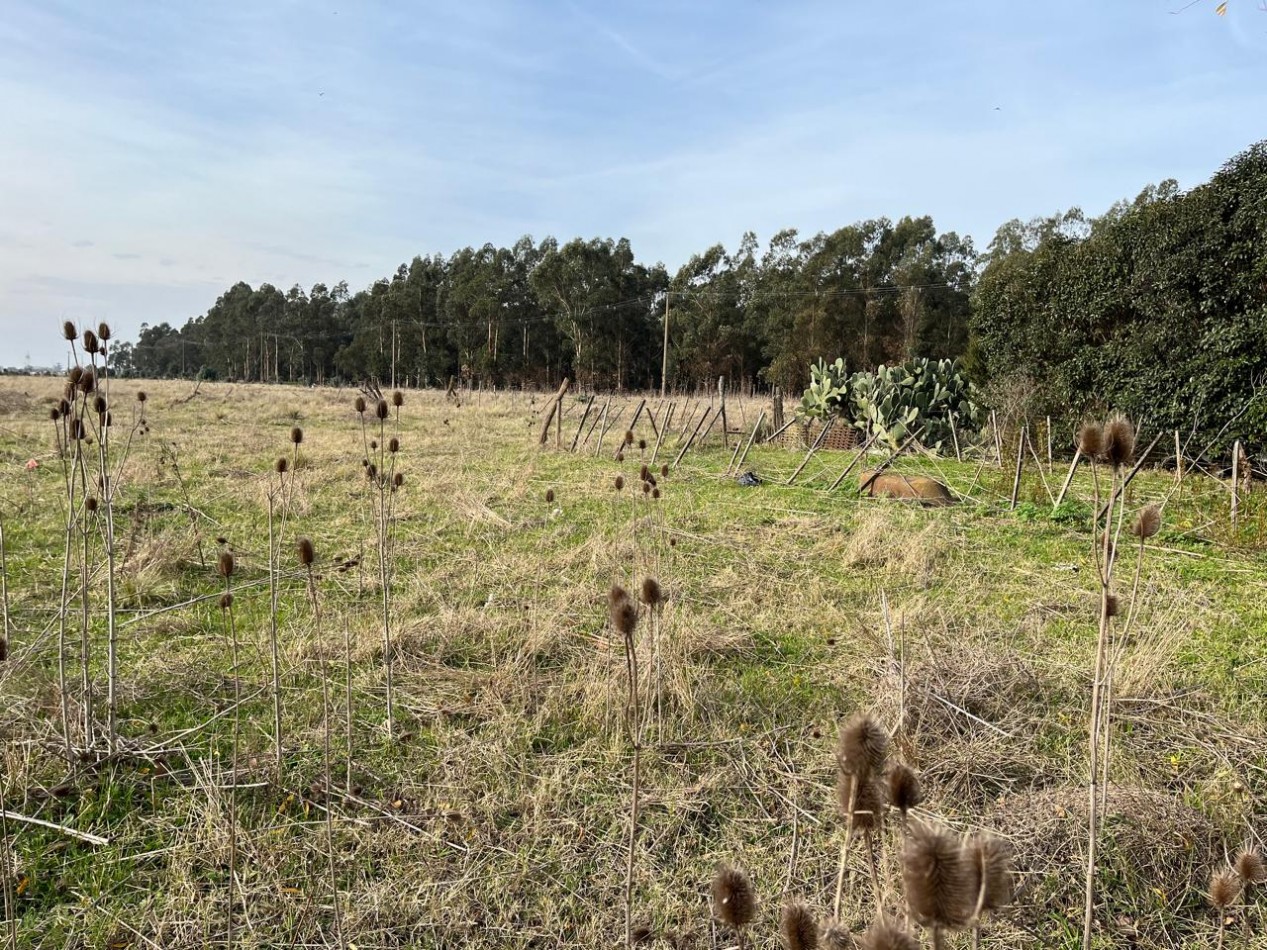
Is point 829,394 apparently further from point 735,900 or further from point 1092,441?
point 735,900

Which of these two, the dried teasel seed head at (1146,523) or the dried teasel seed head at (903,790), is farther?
the dried teasel seed head at (1146,523)

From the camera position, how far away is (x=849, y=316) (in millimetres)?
33719

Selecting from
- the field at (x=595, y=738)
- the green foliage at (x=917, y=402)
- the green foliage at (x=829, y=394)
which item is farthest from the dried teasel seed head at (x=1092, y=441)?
the green foliage at (x=829, y=394)

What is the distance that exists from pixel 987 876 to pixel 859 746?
211 millimetres

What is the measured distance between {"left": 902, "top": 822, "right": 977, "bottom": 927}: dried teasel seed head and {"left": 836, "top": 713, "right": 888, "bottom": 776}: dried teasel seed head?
0.19 metres

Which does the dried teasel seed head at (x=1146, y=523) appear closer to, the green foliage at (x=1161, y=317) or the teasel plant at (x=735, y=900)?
the teasel plant at (x=735, y=900)

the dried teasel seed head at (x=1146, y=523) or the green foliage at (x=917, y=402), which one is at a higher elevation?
the green foliage at (x=917, y=402)

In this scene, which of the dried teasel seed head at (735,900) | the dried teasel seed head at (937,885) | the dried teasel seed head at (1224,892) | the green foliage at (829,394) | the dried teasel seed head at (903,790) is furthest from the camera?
the green foliage at (829,394)

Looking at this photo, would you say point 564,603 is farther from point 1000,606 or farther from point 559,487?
point 559,487

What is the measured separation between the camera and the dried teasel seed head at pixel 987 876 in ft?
2.63

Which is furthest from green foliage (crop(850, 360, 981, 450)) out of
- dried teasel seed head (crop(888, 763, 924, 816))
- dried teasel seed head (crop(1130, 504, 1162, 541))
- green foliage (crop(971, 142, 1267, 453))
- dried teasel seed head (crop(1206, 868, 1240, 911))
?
dried teasel seed head (crop(888, 763, 924, 816))

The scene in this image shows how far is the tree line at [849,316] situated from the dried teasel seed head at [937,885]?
1065cm

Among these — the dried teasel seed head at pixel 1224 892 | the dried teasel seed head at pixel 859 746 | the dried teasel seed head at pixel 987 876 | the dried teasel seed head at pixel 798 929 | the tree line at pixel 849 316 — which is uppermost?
the tree line at pixel 849 316

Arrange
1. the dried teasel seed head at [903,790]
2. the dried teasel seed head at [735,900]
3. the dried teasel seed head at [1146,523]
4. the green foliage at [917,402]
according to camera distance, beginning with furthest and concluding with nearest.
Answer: the green foliage at [917,402]
the dried teasel seed head at [1146,523]
the dried teasel seed head at [735,900]
the dried teasel seed head at [903,790]
